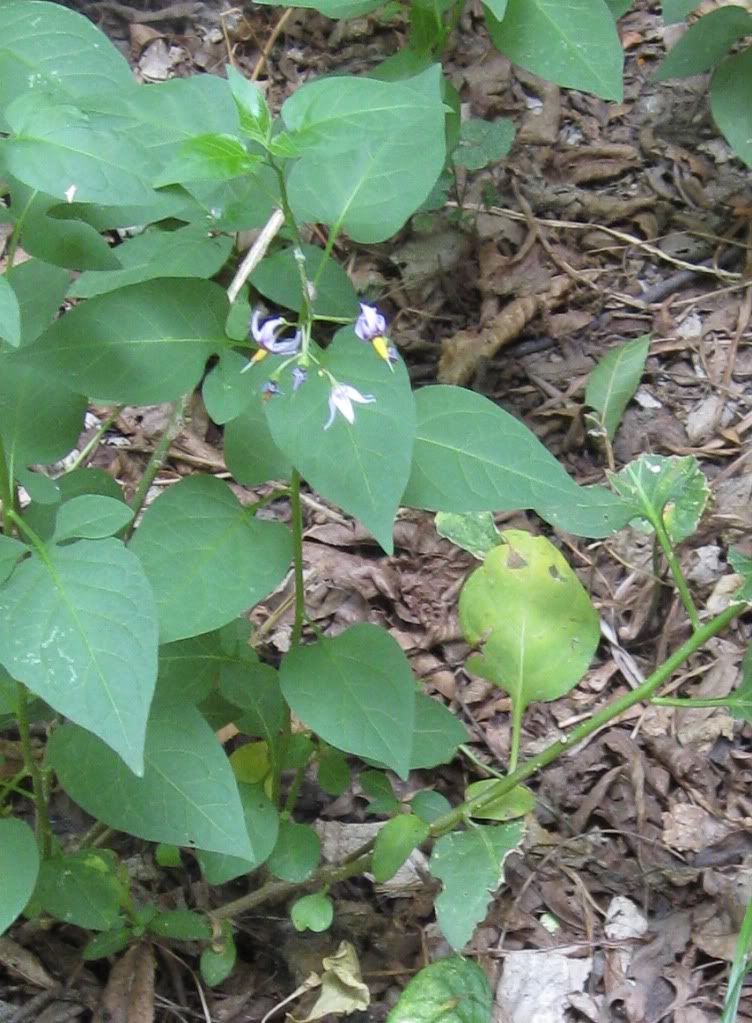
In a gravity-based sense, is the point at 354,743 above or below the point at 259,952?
above

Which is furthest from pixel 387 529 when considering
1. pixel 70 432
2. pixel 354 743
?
pixel 70 432

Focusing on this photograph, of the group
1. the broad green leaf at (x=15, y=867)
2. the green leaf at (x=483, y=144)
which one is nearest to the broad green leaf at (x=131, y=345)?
the broad green leaf at (x=15, y=867)

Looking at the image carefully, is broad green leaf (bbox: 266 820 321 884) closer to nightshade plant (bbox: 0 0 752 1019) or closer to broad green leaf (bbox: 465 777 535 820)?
nightshade plant (bbox: 0 0 752 1019)

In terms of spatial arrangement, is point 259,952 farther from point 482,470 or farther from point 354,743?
point 482,470

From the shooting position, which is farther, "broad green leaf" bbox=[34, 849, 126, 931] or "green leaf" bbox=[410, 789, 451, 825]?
"green leaf" bbox=[410, 789, 451, 825]

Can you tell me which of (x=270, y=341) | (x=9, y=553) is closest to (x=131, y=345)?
(x=270, y=341)

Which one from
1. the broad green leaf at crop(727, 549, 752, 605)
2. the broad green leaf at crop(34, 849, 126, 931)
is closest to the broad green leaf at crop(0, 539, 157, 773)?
the broad green leaf at crop(34, 849, 126, 931)
